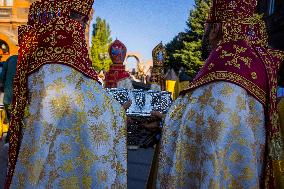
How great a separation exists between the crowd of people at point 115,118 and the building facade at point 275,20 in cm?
1907

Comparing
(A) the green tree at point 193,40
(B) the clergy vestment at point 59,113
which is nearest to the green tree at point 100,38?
(A) the green tree at point 193,40

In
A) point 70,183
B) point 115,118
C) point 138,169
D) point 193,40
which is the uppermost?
point 193,40

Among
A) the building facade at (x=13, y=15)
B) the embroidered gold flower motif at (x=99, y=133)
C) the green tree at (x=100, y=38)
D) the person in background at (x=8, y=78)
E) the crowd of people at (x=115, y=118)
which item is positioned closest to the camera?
the crowd of people at (x=115, y=118)

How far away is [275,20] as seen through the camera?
22906 mm

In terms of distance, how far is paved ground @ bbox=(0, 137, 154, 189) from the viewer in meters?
6.28

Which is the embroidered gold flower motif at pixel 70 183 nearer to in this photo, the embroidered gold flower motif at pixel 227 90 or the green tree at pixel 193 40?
the embroidered gold flower motif at pixel 227 90

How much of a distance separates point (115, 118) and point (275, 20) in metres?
21.5

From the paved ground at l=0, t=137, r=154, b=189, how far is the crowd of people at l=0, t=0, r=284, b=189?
2.59 m

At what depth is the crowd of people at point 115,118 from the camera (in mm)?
2740

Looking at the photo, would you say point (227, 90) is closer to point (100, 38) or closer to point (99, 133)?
point (99, 133)

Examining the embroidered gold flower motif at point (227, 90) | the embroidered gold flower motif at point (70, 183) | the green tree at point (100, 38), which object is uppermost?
the green tree at point (100, 38)

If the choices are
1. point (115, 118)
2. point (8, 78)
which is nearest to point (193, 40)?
point (8, 78)

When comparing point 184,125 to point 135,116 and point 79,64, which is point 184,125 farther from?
point 79,64

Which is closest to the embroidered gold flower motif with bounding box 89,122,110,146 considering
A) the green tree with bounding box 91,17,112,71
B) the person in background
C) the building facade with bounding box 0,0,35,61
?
the person in background
